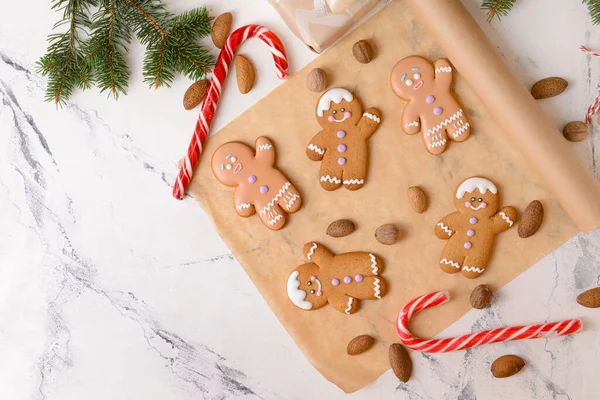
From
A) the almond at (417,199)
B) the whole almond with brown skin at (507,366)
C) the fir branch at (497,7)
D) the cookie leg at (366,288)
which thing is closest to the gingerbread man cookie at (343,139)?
the almond at (417,199)

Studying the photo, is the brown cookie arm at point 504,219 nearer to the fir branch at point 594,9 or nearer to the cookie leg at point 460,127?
the cookie leg at point 460,127

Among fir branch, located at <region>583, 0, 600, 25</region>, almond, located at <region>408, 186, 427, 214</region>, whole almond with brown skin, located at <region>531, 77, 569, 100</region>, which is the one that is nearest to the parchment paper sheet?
almond, located at <region>408, 186, 427, 214</region>

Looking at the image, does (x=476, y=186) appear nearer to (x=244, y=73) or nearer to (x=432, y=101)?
(x=432, y=101)

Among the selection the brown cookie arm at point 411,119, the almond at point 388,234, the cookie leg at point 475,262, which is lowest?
the cookie leg at point 475,262

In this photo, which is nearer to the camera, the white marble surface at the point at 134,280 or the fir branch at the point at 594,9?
the fir branch at the point at 594,9

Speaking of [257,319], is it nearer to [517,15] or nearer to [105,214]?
[105,214]

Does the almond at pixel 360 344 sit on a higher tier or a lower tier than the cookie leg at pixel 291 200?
lower

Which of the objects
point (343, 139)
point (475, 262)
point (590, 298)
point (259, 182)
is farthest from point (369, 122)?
point (590, 298)
